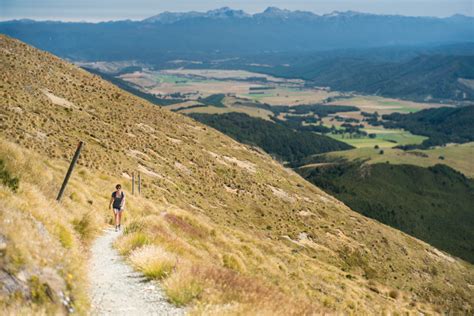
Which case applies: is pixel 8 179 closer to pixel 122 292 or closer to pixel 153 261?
pixel 153 261

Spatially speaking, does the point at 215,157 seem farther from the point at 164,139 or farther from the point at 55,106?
the point at 55,106

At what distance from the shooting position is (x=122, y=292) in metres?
12.0

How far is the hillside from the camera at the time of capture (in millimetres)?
11820

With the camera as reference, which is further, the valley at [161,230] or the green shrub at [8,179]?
the green shrub at [8,179]

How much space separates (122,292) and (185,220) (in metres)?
18.2

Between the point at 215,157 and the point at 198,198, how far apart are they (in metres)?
23.4

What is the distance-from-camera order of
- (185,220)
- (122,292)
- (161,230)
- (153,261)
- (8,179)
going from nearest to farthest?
(122,292) < (153,261) < (8,179) < (161,230) < (185,220)

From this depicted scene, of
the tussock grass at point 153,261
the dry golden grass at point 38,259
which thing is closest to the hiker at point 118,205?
the dry golden grass at point 38,259

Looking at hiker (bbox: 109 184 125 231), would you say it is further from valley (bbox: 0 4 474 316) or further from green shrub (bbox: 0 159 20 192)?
green shrub (bbox: 0 159 20 192)

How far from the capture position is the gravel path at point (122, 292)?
10898mm

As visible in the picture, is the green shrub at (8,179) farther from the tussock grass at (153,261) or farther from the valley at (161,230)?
the tussock grass at (153,261)

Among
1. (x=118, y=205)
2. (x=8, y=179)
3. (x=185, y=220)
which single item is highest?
(x=8, y=179)

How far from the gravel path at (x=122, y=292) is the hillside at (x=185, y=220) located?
15.6 inches

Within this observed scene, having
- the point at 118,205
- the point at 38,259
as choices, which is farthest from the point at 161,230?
the point at 38,259
